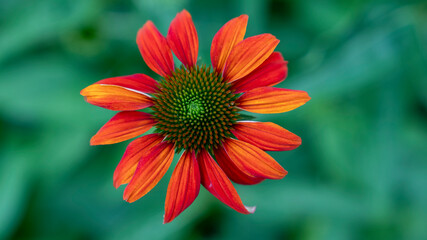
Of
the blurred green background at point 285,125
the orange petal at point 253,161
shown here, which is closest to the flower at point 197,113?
the orange petal at point 253,161

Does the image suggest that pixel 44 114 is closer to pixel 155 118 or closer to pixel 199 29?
pixel 199 29

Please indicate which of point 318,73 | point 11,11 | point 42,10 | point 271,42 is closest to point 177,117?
point 271,42

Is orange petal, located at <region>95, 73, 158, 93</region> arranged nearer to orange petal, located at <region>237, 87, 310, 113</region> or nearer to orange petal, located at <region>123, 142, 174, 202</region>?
orange petal, located at <region>123, 142, 174, 202</region>

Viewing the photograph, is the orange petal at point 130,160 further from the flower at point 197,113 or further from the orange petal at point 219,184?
the orange petal at point 219,184

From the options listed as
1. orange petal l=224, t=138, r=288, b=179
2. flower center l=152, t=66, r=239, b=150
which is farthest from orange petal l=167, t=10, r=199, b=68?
orange petal l=224, t=138, r=288, b=179

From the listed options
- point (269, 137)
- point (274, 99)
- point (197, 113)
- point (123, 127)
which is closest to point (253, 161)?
point (269, 137)
